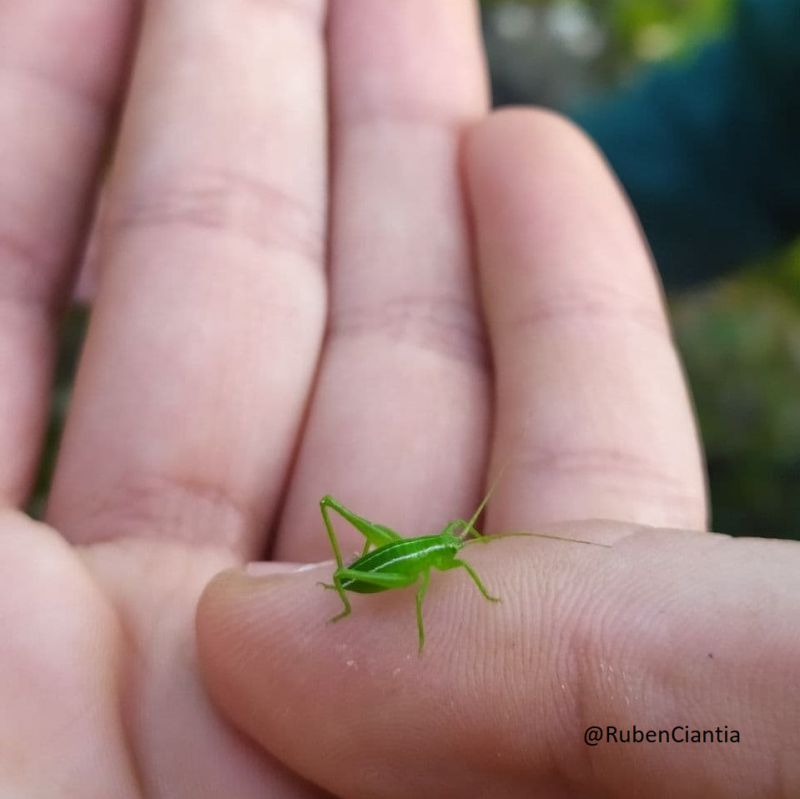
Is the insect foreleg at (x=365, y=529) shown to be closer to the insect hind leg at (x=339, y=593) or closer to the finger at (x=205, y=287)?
the insect hind leg at (x=339, y=593)

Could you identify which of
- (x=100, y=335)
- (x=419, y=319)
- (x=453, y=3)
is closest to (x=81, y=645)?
(x=100, y=335)

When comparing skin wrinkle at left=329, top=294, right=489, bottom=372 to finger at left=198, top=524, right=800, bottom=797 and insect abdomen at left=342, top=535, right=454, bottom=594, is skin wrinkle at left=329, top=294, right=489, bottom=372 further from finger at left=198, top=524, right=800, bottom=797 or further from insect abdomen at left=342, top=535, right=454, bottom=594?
finger at left=198, top=524, right=800, bottom=797

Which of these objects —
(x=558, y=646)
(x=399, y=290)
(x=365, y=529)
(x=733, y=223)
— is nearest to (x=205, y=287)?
(x=399, y=290)

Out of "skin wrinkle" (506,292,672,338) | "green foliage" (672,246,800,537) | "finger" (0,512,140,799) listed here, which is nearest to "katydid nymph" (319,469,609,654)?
"finger" (0,512,140,799)

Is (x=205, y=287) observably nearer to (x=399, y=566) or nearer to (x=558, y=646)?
(x=399, y=566)

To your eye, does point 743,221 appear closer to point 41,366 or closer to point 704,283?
point 704,283

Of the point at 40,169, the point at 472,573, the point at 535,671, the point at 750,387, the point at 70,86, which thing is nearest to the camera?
the point at 535,671
